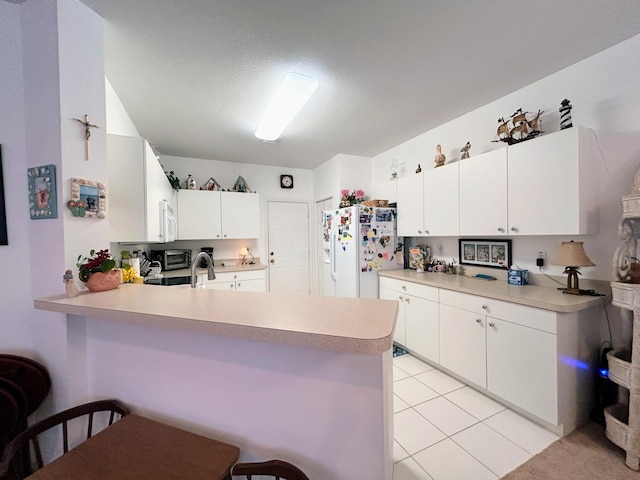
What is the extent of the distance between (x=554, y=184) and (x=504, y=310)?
957 millimetres

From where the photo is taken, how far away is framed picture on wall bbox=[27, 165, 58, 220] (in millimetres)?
1197

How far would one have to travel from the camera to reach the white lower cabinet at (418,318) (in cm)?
244

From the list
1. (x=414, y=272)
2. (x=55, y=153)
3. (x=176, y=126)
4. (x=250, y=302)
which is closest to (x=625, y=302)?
(x=414, y=272)

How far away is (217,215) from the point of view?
12.2 feet

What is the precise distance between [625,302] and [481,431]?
3.85ft

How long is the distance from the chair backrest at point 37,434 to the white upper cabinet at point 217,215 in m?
2.62

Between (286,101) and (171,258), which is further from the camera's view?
(171,258)

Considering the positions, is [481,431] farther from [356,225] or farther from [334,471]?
[356,225]

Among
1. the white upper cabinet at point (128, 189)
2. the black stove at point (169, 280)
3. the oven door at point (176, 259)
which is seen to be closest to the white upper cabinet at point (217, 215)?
the oven door at point (176, 259)

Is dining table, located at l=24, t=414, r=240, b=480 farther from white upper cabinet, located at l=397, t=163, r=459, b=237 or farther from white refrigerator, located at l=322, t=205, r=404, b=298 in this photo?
white upper cabinet, located at l=397, t=163, r=459, b=237

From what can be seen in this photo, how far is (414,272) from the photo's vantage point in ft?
10.0

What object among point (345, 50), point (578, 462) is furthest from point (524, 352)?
point (345, 50)

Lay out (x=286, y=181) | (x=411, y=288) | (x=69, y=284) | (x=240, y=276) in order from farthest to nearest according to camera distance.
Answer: (x=286, y=181) → (x=240, y=276) → (x=411, y=288) → (x=69, y=284)

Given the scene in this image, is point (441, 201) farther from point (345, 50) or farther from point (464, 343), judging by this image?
point (345, 50)
